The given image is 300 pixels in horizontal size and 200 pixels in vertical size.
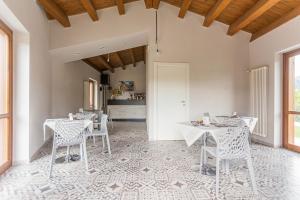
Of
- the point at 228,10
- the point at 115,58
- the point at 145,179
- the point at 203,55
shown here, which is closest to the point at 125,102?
the point at 115,58

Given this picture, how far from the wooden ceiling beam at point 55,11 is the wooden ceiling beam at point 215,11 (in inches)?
129

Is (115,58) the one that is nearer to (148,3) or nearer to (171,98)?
(148,3)

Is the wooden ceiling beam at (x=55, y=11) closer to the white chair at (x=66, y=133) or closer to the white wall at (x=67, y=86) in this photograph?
the white wall at (x=67, y=86)

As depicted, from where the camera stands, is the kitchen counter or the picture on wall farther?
the picture on wall

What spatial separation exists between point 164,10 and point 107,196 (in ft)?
15.1

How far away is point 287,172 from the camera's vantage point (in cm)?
296

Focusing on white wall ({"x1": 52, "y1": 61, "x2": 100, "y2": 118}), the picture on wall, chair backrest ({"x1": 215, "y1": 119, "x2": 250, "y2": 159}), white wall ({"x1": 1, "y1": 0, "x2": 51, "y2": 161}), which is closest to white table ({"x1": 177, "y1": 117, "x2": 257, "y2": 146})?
chair backrest ({"x1": 215, "y1": 119, "x2": 250, "y2": 159})

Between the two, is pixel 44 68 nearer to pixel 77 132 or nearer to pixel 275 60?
pixel 77 132

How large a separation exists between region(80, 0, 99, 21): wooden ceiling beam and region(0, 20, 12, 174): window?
4.75 feet

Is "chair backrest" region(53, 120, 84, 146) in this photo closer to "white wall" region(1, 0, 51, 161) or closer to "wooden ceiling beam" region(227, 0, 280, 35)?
"white wall" region(1, 0, 51, 161)

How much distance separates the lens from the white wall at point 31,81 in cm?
329

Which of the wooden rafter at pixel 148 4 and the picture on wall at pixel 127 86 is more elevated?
the wooden rafter at pixel 148 4

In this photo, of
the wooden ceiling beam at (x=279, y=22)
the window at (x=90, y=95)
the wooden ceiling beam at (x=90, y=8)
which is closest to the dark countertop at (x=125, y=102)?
the window at (x=90, y=95)

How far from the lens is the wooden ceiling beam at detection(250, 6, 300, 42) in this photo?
148 inches
